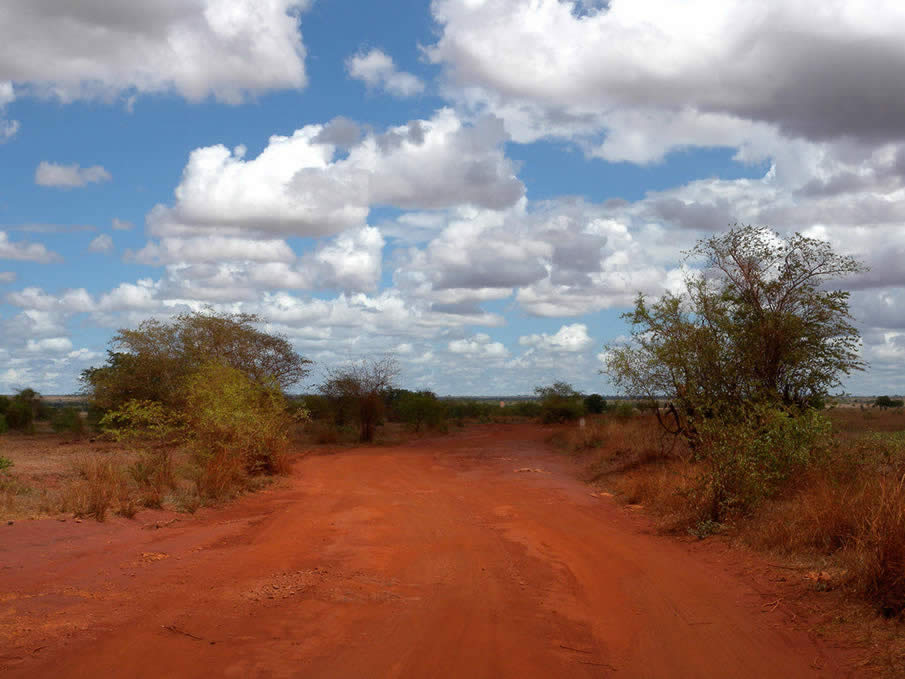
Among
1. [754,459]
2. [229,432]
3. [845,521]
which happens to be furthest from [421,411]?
[845,521]

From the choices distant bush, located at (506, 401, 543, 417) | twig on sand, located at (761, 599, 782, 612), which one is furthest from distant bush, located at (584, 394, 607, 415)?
twig on sand, located at (761, 599, 782, 612)

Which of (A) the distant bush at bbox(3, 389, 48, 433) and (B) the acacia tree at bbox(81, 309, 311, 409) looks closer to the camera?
(B) the acacia tree at bbox(81, 309, 311, 409)

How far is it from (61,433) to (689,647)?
4277 cm

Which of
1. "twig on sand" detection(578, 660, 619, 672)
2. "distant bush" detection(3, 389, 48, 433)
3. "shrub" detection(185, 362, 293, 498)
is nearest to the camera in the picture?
"twig on sand" detection(578, 660, 619, 672)

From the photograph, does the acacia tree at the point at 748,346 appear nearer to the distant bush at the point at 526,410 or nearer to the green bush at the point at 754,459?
the green bush at the point at 754,459

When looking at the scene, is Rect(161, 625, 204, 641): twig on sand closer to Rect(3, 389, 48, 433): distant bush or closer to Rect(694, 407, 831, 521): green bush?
Rect(694, 407, 831, 521): green bush

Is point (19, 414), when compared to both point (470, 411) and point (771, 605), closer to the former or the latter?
point (470, 411)

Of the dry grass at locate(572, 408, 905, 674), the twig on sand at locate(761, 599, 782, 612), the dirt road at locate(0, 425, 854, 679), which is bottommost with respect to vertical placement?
the twig on sand at locate(761, 599, 782, 612)

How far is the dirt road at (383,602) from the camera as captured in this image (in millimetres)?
6121

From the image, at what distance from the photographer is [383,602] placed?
7.95 metres

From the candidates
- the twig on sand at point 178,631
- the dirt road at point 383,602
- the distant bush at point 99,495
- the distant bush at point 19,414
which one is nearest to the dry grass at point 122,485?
the distant bush at point 99,495

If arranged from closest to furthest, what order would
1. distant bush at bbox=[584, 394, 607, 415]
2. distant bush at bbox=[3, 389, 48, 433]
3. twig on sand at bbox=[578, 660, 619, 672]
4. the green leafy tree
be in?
twig on sand at bbox=[578, 660, 619, 672] < the green leafy tree < distant bush at bbox=[3, 389, 48, 433] < distant bush at bbox=[584, 394, 607, 415]

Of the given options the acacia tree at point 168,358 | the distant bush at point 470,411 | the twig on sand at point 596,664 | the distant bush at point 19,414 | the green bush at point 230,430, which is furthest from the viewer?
the distant bush at point 470,411

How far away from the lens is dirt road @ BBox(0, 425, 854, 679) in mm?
6121
